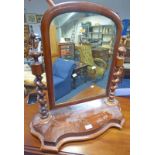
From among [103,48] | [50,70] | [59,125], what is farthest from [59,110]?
[103,48]

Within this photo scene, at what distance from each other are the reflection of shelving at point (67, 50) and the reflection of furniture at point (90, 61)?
0.03m

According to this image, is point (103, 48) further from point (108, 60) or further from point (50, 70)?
point (50, 70)

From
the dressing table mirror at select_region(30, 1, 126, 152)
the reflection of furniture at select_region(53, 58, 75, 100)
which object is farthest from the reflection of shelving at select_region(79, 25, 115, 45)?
the reflection of furniture at select_region(53, 58, 75, 100)

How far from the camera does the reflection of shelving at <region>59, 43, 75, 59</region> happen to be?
59cm

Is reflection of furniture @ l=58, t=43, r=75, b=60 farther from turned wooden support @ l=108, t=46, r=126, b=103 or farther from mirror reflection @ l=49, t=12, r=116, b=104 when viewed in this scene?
turned wooden support @ l=108, t=46, r=126, b=103

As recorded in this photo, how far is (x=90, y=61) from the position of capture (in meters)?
0.68

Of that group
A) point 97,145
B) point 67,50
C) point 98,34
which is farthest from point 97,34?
point 97,145

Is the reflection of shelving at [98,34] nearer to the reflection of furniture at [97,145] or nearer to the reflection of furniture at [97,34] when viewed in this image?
the reflection of furniture at [97,34]

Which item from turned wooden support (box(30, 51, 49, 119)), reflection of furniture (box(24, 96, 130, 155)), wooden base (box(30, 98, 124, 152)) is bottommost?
reflection of furniture (box(24, 96, 130, 155))

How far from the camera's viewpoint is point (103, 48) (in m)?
0.67

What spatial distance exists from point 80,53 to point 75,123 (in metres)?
0.25

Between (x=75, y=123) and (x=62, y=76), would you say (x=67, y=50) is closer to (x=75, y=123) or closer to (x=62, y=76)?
(x=62, y=76)
